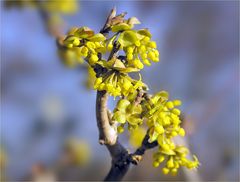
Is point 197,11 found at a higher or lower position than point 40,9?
lower

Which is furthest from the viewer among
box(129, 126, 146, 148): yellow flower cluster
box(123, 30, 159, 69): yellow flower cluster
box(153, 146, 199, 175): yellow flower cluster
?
box(129, 126, 146, 148): yellow flower cluster

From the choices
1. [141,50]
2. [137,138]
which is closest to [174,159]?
[141,50]

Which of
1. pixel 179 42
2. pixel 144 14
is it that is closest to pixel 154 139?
pixel 144 14

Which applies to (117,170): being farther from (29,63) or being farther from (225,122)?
(225,122)

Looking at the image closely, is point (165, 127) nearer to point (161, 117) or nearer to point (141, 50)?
point (161, 117)

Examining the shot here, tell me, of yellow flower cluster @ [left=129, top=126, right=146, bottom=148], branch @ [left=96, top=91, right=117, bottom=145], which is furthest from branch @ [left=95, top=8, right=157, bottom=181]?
yellow flower cluster @ [left=129, top=126, right=146, bottom=148]

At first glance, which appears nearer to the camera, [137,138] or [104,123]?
[104,123]

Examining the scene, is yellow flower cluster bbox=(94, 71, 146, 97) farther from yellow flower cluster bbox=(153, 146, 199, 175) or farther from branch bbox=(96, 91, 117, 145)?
yellow flower cluster bbox=(153, 146, 199, 175)

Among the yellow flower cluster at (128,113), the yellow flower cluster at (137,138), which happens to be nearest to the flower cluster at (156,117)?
the yellow flower cluster at (128,113)
